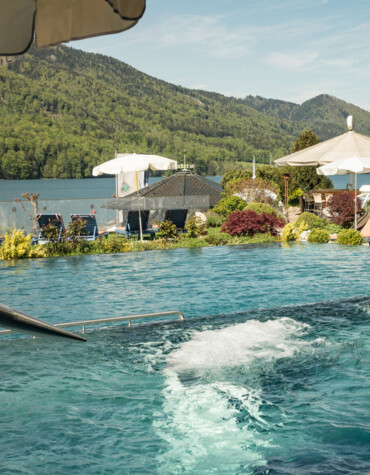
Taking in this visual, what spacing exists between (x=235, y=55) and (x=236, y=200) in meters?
24.1

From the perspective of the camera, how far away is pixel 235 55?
135 ft

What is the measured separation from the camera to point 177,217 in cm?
1705

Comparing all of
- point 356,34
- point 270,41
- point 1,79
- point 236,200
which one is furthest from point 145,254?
point 1,79

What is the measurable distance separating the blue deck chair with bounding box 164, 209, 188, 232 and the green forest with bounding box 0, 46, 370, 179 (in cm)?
9006

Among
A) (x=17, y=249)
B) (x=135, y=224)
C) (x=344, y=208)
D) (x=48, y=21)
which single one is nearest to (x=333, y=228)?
(x=344, y=208)

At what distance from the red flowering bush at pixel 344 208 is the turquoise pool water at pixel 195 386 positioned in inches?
283

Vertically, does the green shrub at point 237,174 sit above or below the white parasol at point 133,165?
above

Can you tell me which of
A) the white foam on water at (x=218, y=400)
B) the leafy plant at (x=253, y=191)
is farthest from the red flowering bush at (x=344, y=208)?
the white foam on water at (x=218, y=400)

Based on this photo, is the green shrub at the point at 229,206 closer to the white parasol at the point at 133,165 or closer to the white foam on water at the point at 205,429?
the white parasol at the point at 133,165

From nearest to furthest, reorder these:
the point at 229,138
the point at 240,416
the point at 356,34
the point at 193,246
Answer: the point at 240,416 → the point at 193,246 → the point at 356,34 → the point at 229,138

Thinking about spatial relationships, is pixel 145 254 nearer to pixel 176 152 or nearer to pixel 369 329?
pixel 369 329

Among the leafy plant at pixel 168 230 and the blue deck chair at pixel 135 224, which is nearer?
the leafy plant at pixel 168 230

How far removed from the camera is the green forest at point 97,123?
355 ft

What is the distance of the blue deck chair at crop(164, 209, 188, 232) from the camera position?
55.2 ft
